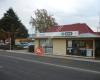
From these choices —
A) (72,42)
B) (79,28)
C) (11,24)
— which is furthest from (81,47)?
(11,24)

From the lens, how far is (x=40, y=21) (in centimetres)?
9381

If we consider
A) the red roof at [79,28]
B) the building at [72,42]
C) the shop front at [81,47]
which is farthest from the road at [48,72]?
the red roof at [79,28]

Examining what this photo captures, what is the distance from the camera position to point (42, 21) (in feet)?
308

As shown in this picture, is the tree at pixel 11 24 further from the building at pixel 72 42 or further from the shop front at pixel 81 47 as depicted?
the shop front at pixel 81 47

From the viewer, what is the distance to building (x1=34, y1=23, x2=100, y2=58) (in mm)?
40838

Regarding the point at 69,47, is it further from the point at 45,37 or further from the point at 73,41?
the point at 45,37

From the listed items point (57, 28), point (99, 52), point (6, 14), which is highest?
point (6, 14)

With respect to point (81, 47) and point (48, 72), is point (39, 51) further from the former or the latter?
→ point (48, 72)

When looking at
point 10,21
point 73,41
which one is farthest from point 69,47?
point 10,21

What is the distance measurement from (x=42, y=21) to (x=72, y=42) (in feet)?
166

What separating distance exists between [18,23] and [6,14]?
613 cm

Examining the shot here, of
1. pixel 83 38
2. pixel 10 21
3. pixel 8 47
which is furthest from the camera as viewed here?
pixel 10 21

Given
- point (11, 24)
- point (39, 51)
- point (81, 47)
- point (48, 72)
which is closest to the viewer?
point (48, 72)

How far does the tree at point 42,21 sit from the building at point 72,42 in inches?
1635
